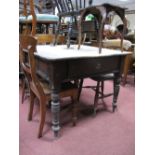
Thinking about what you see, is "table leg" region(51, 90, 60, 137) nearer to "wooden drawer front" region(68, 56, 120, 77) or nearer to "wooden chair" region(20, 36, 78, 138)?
"wooden chair" region(20, 36, 78, 138)

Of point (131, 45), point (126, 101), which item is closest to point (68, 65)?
point (126, 101)

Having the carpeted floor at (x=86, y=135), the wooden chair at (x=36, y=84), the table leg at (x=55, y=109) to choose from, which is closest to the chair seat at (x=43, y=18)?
the wooden chair at (x=36, y=84)

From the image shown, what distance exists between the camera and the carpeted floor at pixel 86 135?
1.62m

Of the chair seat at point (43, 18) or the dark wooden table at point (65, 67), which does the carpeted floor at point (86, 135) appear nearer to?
the dark wooden table at point (65, 67)

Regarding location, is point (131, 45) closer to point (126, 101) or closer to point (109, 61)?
point (126, 101)

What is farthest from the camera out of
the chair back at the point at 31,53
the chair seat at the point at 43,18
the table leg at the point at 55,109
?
the chair seat at the point at 43,18

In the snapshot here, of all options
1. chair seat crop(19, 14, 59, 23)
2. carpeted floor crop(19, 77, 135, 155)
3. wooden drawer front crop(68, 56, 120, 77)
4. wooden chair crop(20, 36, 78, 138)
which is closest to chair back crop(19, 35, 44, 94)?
wooden chair crop(20, 36, 78, 138)

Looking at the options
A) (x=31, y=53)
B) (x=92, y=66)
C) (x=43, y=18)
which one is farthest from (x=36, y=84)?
(x=43, y=18)

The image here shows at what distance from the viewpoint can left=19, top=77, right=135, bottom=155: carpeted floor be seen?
1620 millimetres

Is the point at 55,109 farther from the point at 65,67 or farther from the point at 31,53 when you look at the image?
the point at 31,53

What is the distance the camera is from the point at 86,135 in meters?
1.84
